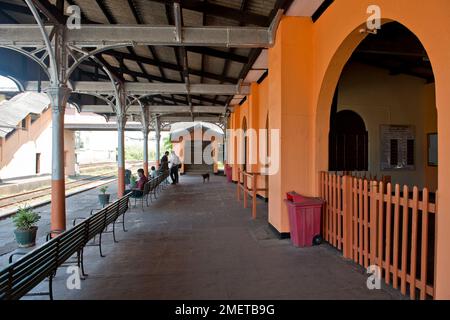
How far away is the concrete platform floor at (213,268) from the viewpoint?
2990 millimetres

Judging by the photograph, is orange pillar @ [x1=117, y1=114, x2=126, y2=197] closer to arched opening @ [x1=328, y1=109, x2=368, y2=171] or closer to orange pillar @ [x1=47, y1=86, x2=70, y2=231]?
orange pillar @ [x1=47, y1=86, x2=70, y2=231]

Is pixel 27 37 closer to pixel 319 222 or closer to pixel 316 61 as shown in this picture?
pixel 316 61

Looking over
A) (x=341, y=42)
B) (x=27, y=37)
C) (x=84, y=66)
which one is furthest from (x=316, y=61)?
(x=84, y=66)

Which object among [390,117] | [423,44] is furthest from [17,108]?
[423,44]

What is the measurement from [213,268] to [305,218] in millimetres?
1708

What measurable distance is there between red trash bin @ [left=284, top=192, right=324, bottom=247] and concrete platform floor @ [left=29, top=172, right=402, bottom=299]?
0.19 m

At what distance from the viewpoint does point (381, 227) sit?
323cm

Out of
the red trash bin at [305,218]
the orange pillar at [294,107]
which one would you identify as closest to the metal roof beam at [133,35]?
the orange pillar at [294,107]

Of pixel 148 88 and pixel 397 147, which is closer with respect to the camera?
pixel 397 147

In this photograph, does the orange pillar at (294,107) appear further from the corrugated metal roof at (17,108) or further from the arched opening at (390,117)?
the corrugated metal roof at (17,108)

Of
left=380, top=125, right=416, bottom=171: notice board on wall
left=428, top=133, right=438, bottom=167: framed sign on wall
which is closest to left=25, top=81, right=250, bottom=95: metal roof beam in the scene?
left=380, top=125, right=416, bottom=171: notice board on wall

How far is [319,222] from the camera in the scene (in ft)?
14.9

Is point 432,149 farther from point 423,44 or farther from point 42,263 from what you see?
point 42,263

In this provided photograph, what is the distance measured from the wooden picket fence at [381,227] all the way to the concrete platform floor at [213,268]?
0.20 m
